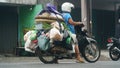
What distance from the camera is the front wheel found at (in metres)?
12.8

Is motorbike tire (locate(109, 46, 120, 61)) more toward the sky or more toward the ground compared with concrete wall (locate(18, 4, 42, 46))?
more toward the ground

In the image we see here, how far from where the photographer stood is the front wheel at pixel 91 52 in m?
12.8

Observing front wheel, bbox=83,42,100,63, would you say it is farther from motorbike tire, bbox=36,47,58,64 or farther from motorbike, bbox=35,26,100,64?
motorbike tire, bbox=36,47,58,64

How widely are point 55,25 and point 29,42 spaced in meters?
0.94

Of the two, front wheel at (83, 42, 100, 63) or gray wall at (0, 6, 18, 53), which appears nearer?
front wheel at (83, 42, 100, 63)

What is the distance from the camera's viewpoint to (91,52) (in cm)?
1293

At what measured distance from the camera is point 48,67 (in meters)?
10.3

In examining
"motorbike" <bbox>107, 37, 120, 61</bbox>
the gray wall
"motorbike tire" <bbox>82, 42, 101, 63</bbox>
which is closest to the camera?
"motorbike tire" <bbox>82, 42, 101, 63</bbox>

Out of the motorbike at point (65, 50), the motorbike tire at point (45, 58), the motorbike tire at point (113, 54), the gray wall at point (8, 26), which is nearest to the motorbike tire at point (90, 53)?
the motorbike at point (65, 50)

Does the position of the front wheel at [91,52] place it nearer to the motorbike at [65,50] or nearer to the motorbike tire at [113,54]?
the motorbike at [65,50]

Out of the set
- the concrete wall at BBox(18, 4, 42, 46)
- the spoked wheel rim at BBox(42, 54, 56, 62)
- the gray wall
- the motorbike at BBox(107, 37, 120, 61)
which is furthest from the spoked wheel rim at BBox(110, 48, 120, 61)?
the gray wall

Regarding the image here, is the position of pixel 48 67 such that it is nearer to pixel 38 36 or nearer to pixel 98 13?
pixel 38 36

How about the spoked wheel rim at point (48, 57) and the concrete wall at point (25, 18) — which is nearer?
the spoked wheel rim at point (48, 57)

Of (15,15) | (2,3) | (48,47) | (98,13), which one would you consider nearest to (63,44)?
(48,47)
